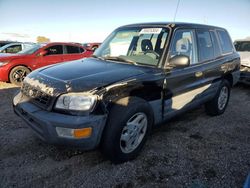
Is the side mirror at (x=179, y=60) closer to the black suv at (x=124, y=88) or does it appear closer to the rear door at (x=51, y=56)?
the black suv at (x=124, y=88)

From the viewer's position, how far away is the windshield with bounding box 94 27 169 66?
11.5 ft

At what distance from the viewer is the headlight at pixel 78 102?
2.54 m

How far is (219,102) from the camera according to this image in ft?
16.5

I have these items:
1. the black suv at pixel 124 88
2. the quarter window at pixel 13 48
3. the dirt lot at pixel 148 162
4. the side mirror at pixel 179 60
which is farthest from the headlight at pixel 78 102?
the quarter window at pixel 13 48

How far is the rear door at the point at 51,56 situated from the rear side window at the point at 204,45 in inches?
228

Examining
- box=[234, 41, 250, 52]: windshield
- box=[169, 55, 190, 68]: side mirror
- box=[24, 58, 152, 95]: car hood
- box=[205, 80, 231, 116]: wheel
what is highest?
box=[234, 41, 250, 52]: windshield

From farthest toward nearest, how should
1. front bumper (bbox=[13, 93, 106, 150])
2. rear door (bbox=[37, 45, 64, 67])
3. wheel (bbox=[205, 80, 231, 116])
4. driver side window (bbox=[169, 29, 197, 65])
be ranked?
rear door (bbox=[37, 45, 64, 67]) → wheel (bbox=[205, 80, 231, 116]) → driver side window (bbox=[169, 29, 197, 65]) → front bumper (bbox=[13, 93, 106, 150])

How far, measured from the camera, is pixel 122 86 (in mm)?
2779

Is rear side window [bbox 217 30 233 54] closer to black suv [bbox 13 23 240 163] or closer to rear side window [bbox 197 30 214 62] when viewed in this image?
black suv [bbox 13 23 240 163]

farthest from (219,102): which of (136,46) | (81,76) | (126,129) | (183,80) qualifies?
(81,76)

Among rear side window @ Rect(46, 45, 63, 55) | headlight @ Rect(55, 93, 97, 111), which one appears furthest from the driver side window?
rear side window @ Rect(46, 45, 63, 55)

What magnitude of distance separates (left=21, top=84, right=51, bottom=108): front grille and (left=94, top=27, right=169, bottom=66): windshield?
4.24 ft

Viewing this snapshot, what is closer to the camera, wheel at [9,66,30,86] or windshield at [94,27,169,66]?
windshield at [94,27,169,66]

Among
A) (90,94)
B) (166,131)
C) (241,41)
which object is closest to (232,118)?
(166,131)
